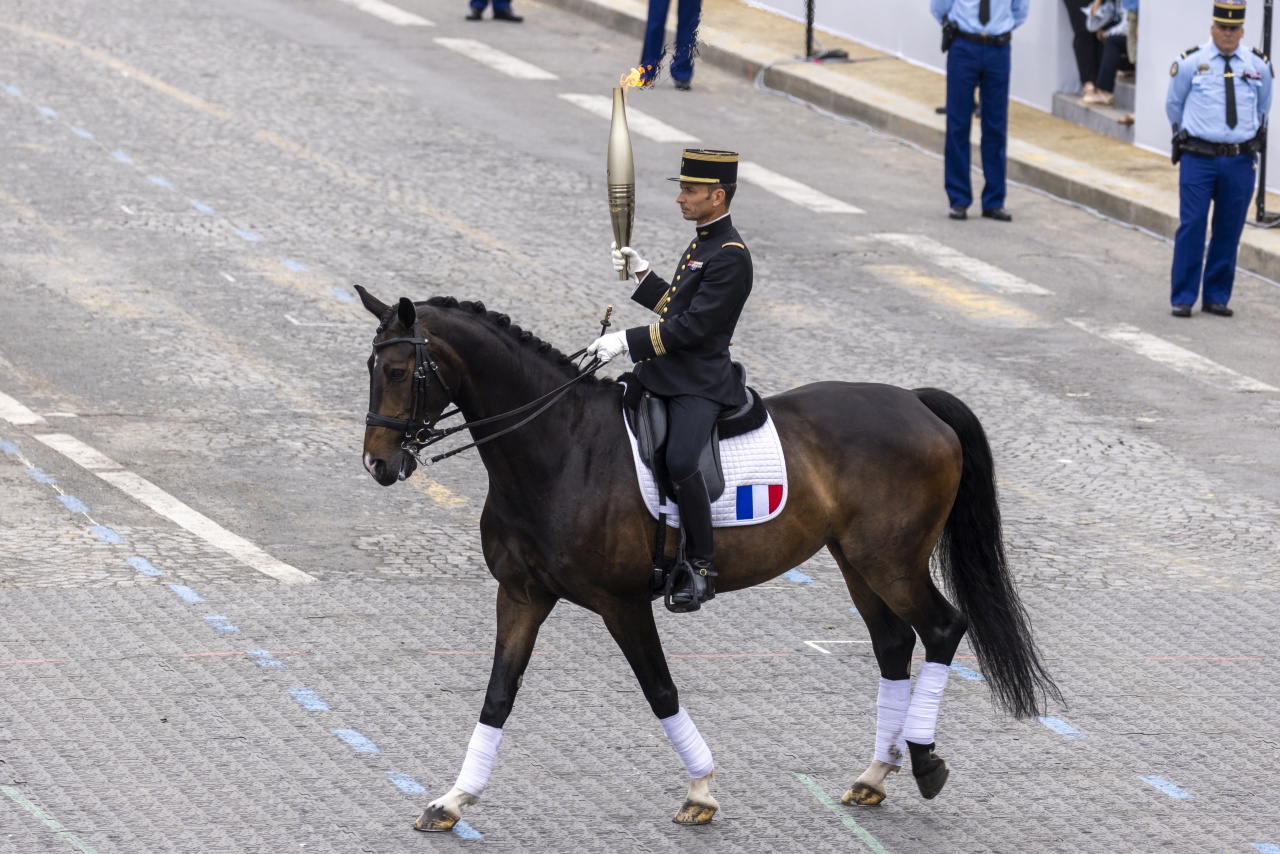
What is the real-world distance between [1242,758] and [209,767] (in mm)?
Answer: 4310

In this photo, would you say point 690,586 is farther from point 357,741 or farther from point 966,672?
point 966,672

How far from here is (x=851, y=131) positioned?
74.1ft

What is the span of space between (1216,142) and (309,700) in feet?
32.6

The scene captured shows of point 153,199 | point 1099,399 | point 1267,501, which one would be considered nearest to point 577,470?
point 1267,501

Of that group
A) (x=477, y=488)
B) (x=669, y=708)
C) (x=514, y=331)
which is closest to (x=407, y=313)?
(x=514, y=331)

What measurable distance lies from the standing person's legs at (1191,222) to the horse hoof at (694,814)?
9636mm

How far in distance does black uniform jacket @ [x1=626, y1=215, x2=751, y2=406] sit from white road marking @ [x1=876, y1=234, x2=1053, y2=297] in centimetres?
917

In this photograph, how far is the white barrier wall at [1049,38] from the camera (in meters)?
20.3

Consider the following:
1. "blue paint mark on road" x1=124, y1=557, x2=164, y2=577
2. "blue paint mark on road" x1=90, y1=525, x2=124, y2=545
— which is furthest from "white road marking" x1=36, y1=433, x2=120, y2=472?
"blue paint mark on road" x1=124, y1=557, x2=164, y2=577

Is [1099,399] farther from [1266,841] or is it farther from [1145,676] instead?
[1266,841]

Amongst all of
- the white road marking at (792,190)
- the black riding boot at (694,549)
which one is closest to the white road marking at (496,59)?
the white road marking at (792,190)

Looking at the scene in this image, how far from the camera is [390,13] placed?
26438 millimetres

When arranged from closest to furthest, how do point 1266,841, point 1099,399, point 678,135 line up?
point 1266,841 < point 1099,399 < point 678,135

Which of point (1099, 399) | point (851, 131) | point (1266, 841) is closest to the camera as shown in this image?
point (1266, 841)
